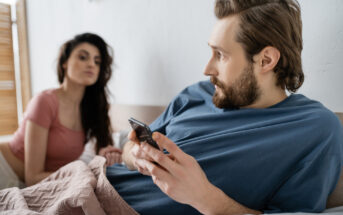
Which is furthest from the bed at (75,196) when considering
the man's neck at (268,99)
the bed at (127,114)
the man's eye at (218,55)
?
the bed at (127,114)

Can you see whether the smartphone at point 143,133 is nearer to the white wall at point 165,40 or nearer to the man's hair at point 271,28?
the man's hair at point 271,28

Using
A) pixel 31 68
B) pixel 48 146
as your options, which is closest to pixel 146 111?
pixel 48 146

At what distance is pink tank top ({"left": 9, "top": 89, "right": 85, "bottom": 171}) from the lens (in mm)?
1530

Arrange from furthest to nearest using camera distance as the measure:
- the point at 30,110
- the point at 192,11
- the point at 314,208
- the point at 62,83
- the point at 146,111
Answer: the point at 62,83 < the point at 146,111 < the point at 30,110 < the point at 192,11 < the point at 314,208

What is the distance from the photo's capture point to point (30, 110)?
1536 mm

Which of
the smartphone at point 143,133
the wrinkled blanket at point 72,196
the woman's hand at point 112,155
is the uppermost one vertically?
the smartphone at point 143,133

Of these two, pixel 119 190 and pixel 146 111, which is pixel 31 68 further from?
pixel 119 190

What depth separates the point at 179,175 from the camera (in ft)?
2.10

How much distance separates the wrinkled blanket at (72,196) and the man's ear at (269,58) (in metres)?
0.63

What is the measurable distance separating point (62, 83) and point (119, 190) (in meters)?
1.13

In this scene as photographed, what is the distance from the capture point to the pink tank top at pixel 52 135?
1.53 metres

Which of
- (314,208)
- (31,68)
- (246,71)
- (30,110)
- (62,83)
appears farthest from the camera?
(31,68)

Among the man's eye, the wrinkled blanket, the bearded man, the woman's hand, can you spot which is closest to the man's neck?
the bearded man

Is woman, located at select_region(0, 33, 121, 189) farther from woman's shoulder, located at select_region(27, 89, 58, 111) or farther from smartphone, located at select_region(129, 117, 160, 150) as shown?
smartphone, located at select_region(129, 117, 160, 150)
